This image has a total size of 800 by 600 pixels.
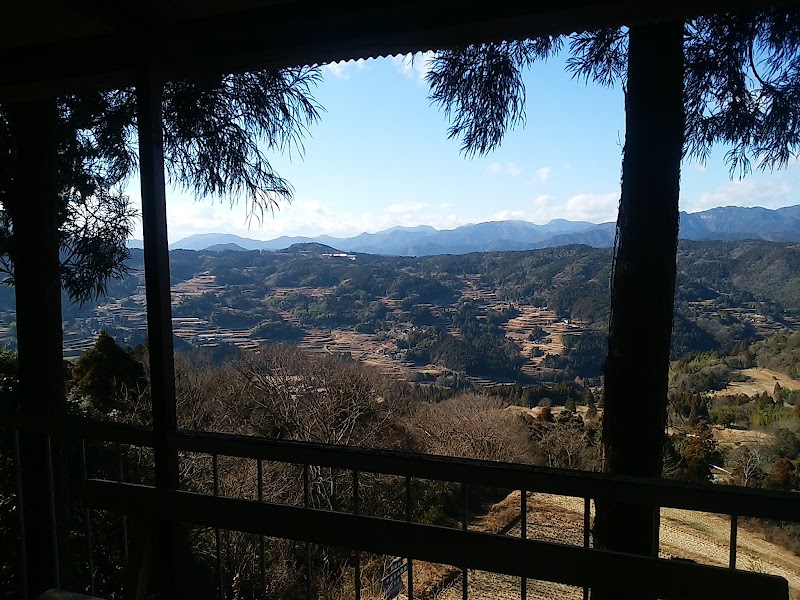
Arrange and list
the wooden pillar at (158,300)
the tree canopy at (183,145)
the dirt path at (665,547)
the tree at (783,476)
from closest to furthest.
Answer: the wooden pillar at (158,300) → the tree canopy at (183,145) → the dirt path at (665,547) → the tree at (783,476)

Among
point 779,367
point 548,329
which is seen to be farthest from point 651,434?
point 548,329

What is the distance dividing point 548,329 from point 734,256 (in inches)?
282

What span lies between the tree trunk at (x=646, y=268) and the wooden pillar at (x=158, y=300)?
194 cm

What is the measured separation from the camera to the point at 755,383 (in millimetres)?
14266

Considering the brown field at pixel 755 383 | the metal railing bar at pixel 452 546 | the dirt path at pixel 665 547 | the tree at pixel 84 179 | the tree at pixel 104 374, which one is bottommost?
the dirt path at pixel 665 547

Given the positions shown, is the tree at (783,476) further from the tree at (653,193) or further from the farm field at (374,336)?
the tree at (653,193)

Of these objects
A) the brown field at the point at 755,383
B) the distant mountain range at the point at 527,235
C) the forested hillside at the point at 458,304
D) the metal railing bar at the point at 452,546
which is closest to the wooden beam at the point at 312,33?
the distant mountain range at the point at 527,235

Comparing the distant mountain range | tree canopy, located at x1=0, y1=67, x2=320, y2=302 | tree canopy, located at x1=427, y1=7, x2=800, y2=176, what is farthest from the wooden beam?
tree canopy, located at x1=0, y1=67, x2=320, y2=302

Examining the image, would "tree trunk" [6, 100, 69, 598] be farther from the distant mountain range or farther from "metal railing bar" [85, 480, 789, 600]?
"metal railing bar" [85, 480, 789, 600]

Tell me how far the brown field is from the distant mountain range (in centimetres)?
354

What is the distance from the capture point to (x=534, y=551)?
3.57 feet

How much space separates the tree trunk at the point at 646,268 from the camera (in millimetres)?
2506

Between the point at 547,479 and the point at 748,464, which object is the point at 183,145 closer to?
the point at 547,479

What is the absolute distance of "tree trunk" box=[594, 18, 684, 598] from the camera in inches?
98.7
